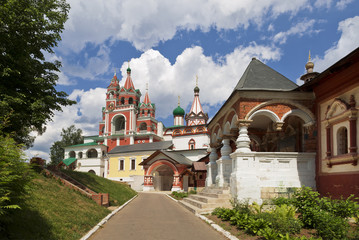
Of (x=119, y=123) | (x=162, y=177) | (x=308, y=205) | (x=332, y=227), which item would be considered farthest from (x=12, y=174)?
(x=119, y=123)

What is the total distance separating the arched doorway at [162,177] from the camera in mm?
39656

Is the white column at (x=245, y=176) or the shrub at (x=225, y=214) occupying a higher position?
the white column at (x=245, y=176)

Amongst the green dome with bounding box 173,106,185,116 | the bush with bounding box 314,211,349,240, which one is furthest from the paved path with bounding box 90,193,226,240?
the green dome with bounding box 173,106,185,116

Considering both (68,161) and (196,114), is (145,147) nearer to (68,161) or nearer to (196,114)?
(196,114)

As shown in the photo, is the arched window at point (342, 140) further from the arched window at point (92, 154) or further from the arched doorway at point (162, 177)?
the arched window at point (92, 154)

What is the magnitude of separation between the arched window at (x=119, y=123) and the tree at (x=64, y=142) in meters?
14.0

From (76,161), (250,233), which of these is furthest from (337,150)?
(76,161)

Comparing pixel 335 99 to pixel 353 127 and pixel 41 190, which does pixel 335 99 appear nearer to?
pixel 353 127

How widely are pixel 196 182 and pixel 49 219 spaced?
1041 inches

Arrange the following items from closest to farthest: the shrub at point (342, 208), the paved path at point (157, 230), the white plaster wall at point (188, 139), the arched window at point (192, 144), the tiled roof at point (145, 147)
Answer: the shrub at point (342, 208) → the paved path at point (157, 230) → the tiled roof at point (145, 147) → the white plaster wall at point (188, 139) → the arched window at point (192, 144)

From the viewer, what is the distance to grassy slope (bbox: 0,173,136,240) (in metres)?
6.10

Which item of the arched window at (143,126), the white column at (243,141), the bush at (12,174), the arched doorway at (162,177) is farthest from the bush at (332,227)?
the arched window at (143,126)

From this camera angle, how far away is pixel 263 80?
40.3 ft

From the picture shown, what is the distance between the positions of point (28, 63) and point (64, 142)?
6002cm
